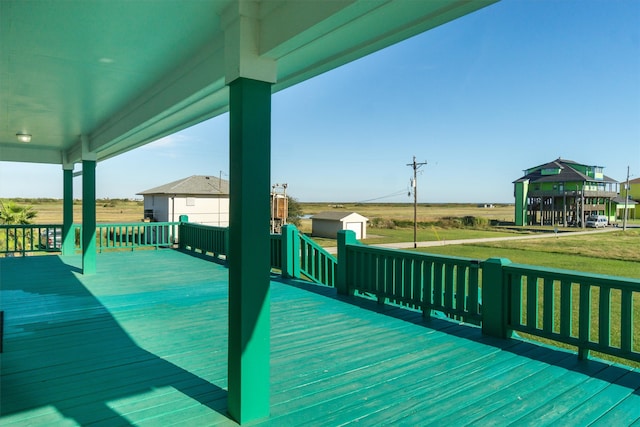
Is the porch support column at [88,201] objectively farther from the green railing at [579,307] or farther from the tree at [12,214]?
the tree at [12,214]

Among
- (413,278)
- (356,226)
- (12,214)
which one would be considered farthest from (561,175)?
(12,214)

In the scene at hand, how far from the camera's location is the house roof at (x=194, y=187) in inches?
944

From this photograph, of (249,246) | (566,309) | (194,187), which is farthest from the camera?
(194,187)

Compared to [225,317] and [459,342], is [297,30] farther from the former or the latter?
[225,317]

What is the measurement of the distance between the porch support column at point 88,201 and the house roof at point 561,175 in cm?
3572

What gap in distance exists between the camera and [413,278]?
4.32 meters

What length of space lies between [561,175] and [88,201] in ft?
Result: 134

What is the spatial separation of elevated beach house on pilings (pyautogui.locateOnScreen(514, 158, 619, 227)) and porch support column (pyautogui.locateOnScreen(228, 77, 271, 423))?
107 feet

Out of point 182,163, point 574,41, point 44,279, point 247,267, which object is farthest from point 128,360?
point 182,163

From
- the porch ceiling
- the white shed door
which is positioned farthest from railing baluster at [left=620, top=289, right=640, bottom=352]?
the white shed door

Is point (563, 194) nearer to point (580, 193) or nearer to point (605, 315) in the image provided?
point (580, 193)

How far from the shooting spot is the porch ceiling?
193 cm

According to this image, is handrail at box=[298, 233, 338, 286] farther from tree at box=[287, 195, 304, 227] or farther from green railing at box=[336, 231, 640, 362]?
tree at box=[287, 195, 304, 227]

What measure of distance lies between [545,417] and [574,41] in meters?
17.3
